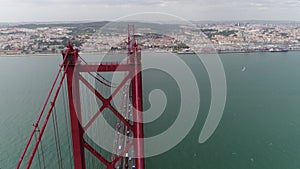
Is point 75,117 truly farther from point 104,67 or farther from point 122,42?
point 122,42

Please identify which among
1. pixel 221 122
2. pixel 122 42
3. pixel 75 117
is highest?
pixel 122 42

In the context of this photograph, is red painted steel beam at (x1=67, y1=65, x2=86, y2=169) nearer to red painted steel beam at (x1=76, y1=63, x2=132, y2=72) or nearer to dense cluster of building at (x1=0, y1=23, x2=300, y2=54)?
red painted steel beam at (x1=76, y1=63, x2=132, y2=72)

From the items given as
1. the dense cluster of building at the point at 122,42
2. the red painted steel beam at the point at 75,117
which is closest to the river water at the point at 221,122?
the red painted steel beam at the point at 75,117

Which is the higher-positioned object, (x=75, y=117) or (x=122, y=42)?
(x=122, y=42)

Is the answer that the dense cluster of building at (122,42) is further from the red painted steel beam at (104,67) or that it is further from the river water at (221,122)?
the red painted steel beam at (104,67)

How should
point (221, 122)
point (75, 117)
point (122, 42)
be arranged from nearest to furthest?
point (75, 117) < point (221, 122) < point (122, 42)

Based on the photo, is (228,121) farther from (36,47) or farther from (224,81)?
(36,47)

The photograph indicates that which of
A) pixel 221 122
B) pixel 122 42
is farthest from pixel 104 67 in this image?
pixel 122 42

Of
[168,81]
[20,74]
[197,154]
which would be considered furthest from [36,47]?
[197,154]
